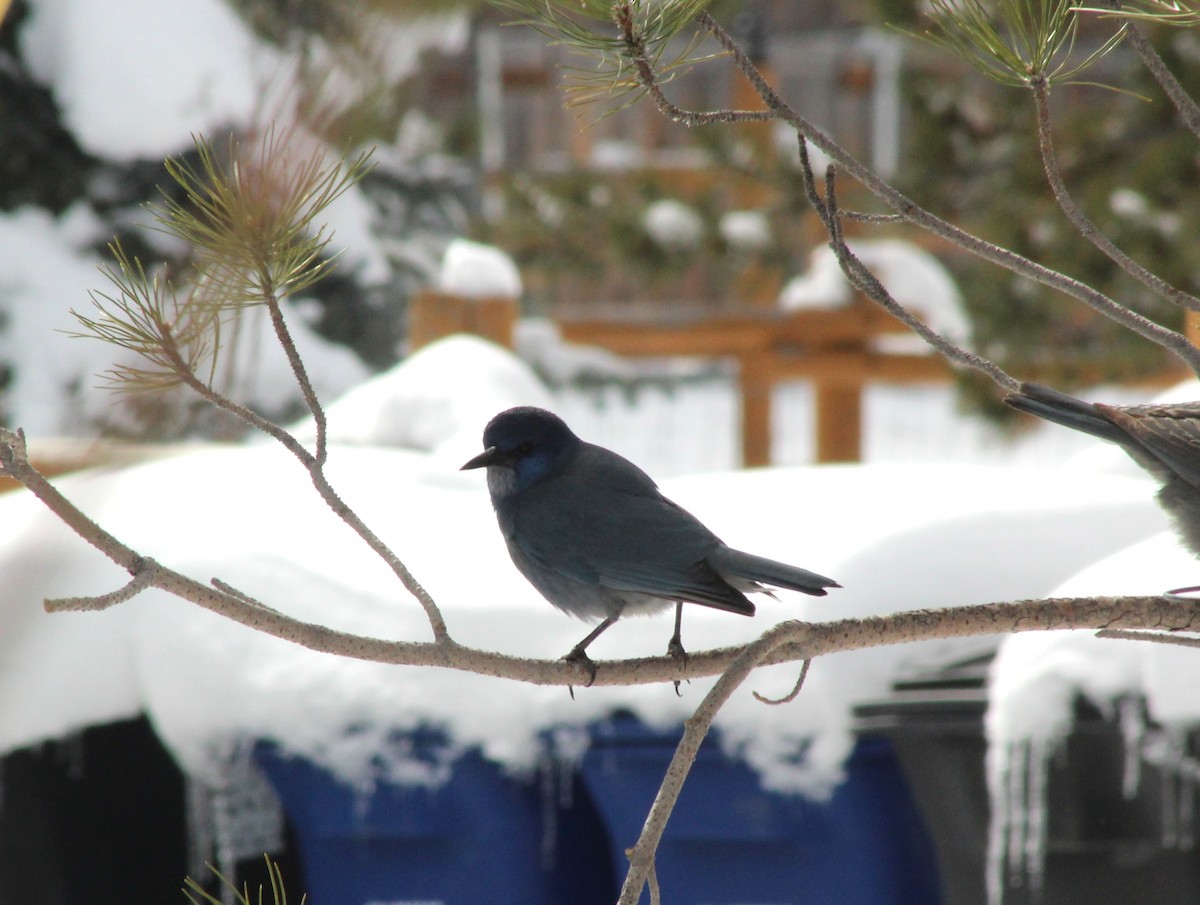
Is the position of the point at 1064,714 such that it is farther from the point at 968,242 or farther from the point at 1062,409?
the point at 968,242

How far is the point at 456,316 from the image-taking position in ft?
11.4

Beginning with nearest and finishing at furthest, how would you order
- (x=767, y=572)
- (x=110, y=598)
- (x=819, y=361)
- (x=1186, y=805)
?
1. (x=110, y=598)
2. (x=767, y=572)
3. (x=1186, y=805)
4. (x=819, y=361)

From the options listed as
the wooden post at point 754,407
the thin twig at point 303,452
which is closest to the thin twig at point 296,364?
the thin twig at point 303,452

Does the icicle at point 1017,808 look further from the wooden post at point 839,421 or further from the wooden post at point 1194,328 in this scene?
the wooden post at point 839,421

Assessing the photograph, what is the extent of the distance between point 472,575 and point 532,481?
656mm

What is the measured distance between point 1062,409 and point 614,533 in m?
0.44

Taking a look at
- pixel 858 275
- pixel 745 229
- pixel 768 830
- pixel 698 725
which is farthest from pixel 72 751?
pixel 745 229

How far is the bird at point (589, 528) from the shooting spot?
1.17 meters

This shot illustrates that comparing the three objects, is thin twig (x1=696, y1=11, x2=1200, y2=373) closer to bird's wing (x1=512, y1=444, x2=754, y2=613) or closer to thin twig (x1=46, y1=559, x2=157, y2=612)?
bird's wing (x1=512, y1=444, x2=754, y2=613)

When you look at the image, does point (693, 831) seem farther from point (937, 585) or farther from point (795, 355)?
point (795, 355)

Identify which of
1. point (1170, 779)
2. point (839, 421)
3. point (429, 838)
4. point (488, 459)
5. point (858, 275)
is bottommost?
point (429, 838)

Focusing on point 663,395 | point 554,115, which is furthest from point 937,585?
point 554,115

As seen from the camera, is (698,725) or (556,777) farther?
(556,777)

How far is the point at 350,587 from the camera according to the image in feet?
6.18
